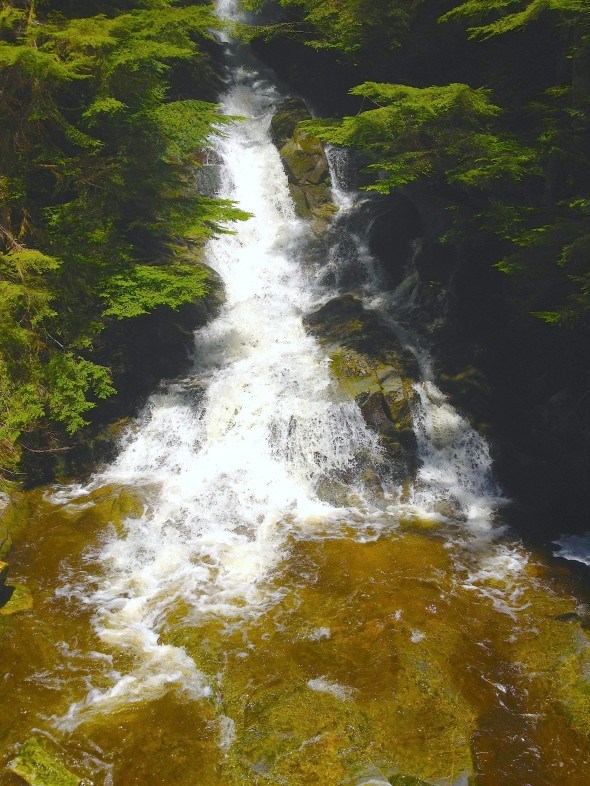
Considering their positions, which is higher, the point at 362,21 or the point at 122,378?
the point at 362,21

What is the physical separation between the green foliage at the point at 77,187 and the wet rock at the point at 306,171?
6330mm

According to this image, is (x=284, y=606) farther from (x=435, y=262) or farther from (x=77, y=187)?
Answer: (x=435, y=262)

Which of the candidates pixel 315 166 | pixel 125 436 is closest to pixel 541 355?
pixel 125 436

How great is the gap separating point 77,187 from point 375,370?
25.5 ft

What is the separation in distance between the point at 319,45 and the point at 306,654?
16.3 meters

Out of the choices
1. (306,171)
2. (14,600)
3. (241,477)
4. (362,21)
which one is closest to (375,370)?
(241,477)

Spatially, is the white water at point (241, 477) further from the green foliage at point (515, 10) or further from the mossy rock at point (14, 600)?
the green foliage at point (515, 10)

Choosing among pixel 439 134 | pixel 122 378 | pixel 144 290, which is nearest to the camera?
pixel 439 134

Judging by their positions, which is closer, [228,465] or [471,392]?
[228,465]

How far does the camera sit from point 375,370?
12.5 meters

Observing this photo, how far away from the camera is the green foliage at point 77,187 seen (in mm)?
9586

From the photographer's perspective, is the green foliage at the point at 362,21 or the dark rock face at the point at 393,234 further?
the dark rock face at the point at 393,234

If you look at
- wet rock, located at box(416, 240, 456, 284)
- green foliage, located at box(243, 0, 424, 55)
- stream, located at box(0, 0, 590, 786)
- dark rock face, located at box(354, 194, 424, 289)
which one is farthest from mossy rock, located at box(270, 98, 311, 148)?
stream, located at box(0, 0, 590, 786)

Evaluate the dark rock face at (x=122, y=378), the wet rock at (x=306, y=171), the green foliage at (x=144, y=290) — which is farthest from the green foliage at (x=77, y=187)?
the wet rock at (x=306, y=171)
